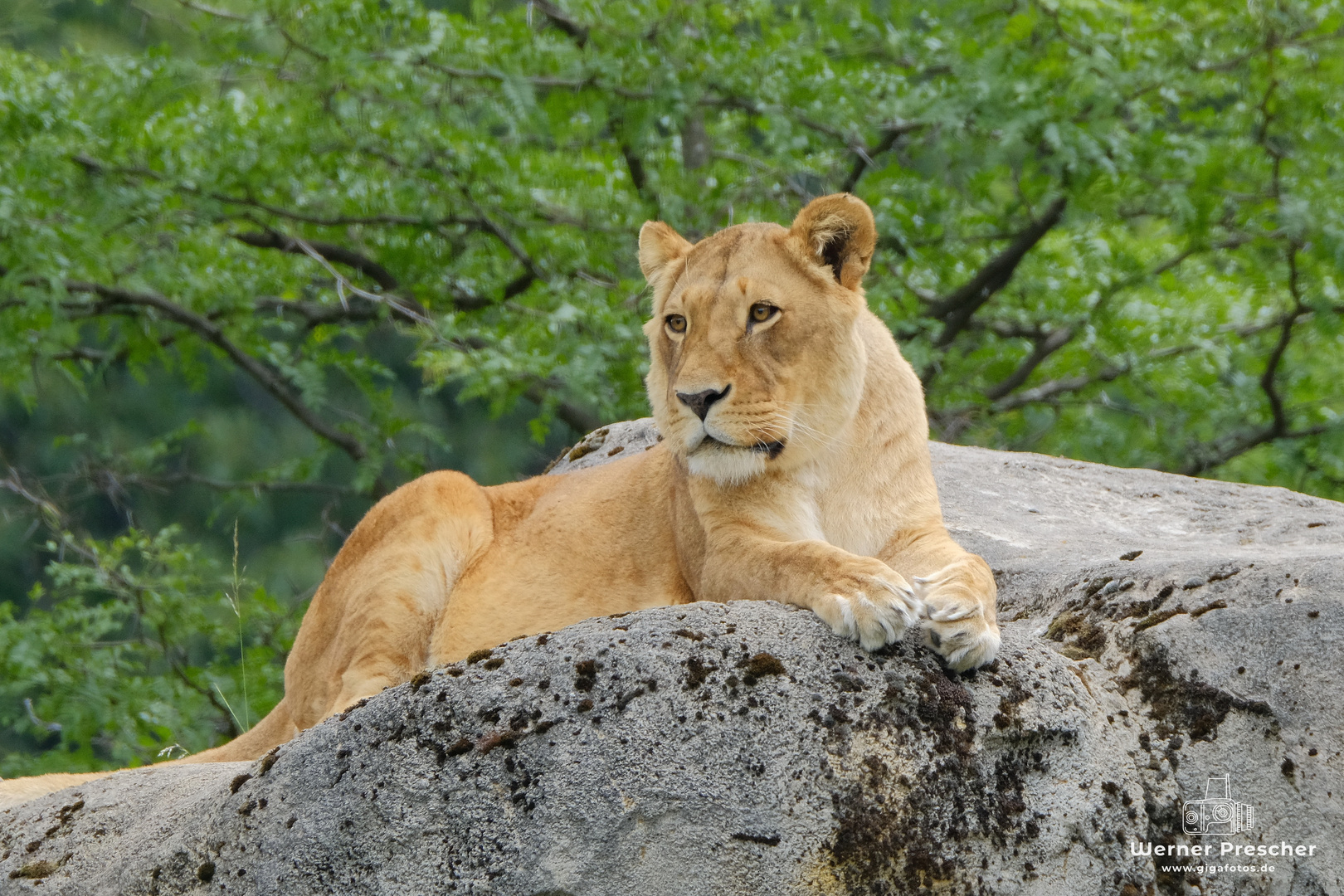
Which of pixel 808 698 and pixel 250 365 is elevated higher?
pixel 808 698

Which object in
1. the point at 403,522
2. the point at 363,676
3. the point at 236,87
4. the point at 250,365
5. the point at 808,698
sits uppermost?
the point at 236,87

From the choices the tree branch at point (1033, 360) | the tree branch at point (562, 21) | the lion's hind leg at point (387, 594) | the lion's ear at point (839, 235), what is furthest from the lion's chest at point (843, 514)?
the tree branch at point (562, 21)

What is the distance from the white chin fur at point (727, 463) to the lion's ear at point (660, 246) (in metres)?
0.80

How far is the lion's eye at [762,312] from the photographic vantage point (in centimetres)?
352

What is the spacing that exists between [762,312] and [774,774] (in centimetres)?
147

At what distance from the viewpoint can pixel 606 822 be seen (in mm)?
2428

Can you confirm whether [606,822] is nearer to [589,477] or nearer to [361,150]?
[589,477]

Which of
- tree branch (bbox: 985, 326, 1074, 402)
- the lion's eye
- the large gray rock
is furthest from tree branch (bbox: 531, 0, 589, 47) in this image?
the large gray rock

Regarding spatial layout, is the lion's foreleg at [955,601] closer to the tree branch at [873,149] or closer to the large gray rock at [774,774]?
the large gray rock at [774,774]

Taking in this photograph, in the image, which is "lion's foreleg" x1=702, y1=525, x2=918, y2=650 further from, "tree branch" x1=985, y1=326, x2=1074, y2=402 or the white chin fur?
"tree branch" x1=985, y1=326, x2=1074, y2=402

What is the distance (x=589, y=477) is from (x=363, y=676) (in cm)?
110

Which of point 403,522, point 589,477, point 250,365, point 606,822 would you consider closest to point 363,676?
point 403,522

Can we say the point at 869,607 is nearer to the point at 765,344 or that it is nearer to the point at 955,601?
the point at 955,601

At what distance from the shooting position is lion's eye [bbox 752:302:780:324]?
3.52m
